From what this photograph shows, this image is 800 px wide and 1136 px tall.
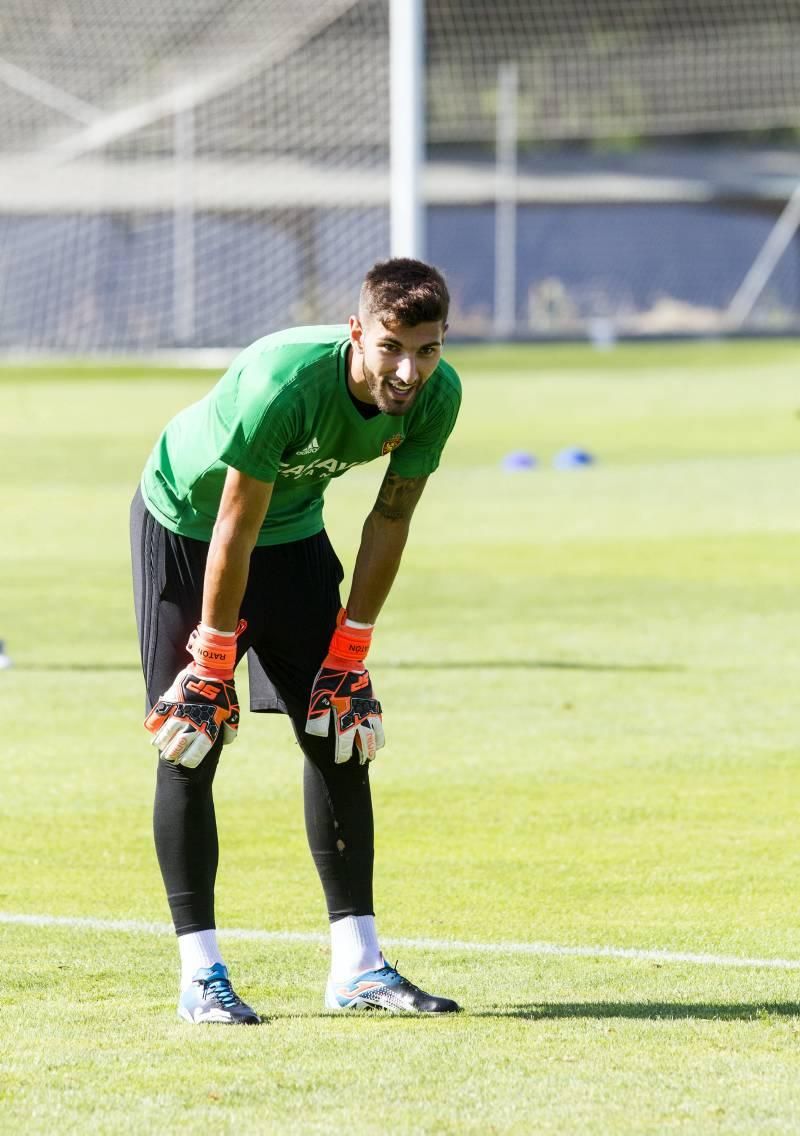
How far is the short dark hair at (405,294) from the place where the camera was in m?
5.05

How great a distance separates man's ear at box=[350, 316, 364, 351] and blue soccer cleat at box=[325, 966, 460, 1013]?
1.69m

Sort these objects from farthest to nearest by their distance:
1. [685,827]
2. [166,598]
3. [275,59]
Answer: [275,59] → [685,827] → [166,598]

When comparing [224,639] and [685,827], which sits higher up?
[224,639]

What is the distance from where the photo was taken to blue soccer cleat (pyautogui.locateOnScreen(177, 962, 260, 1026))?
17.3ft

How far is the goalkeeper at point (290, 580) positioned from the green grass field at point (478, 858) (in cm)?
30

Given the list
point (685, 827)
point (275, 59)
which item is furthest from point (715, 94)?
point (685, 827)

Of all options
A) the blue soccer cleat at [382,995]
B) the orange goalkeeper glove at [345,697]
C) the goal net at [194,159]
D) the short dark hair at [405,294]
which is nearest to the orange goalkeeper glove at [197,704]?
the orange goalkeeper glove at [345,697]

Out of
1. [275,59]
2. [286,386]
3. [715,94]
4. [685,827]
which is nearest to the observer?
[286,386]

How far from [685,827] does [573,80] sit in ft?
173

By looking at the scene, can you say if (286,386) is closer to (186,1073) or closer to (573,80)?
(186,1073)

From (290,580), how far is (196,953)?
1.03 metres

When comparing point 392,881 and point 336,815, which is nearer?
point 336,815

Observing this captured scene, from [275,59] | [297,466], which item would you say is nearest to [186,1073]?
[297,466]

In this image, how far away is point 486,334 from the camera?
5934cm
